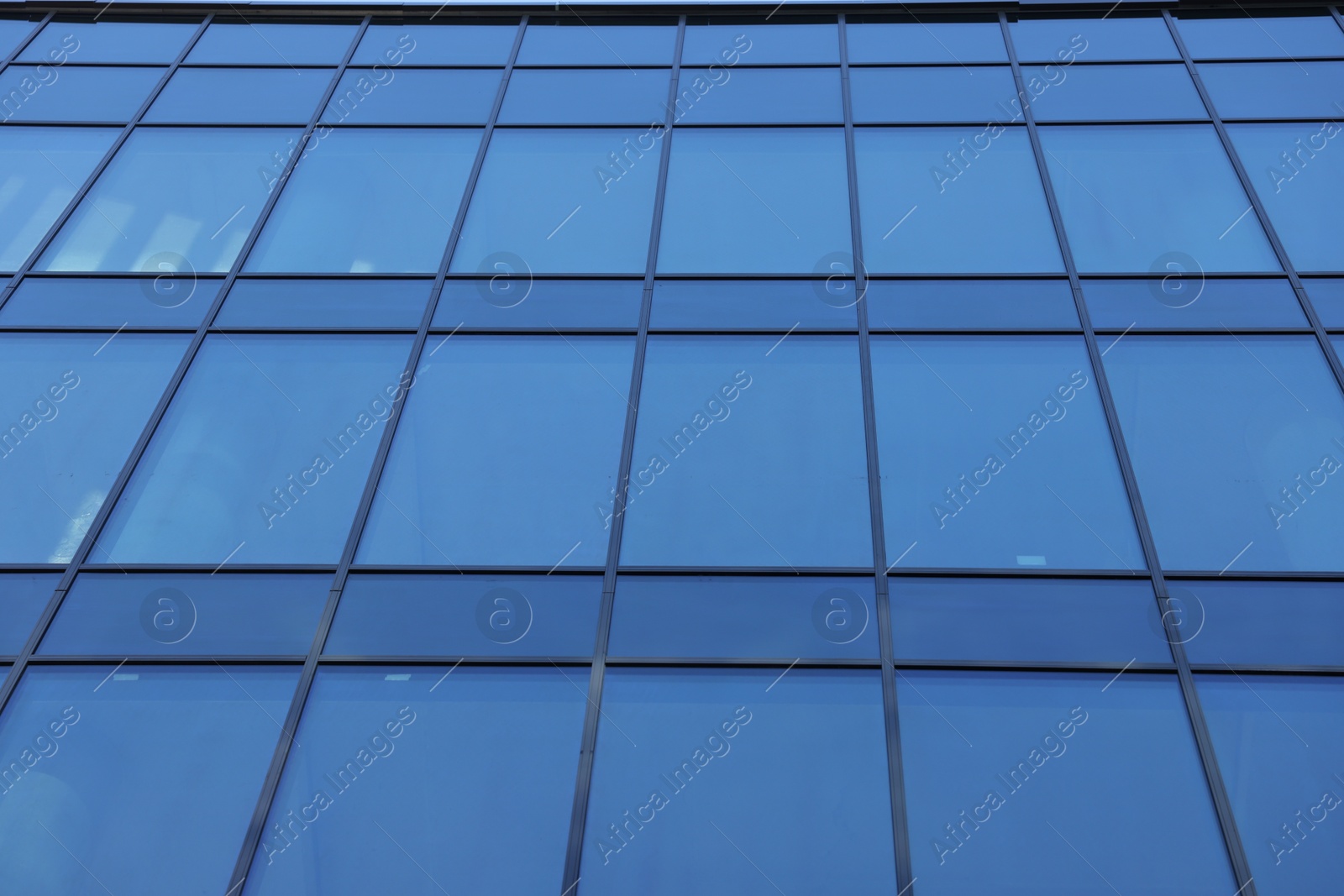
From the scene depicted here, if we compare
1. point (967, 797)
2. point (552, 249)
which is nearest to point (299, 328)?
point (552, 249)

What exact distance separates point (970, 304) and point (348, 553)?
6.58 metres

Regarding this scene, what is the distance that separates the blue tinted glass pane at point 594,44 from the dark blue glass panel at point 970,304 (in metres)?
5.33

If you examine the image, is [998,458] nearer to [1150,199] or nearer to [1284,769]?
[1284,769]

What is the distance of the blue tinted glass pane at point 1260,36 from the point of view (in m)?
15.3

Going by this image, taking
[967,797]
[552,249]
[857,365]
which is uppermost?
[552,249]

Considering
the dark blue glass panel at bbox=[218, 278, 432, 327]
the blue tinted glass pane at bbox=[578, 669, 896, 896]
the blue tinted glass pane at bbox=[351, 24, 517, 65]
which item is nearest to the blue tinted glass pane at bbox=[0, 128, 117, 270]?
the dark blue glass panel at bbox=[218, 278, 432, 327]

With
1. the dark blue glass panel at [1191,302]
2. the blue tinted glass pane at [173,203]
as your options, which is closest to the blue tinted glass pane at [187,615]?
the blue tinted glass pane at [173,203]

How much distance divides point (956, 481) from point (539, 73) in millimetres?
8322

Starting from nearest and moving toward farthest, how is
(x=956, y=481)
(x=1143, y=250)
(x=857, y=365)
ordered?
(x=956, y=481)
(x=857, y=365)
(x=1143, y=250)

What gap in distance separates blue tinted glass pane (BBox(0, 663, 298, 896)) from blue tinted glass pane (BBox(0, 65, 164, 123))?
28.0ft

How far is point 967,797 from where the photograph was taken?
28.5ft

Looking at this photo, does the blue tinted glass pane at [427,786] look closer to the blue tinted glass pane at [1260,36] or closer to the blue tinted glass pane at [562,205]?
the blue tinted glass pane at [562,205]

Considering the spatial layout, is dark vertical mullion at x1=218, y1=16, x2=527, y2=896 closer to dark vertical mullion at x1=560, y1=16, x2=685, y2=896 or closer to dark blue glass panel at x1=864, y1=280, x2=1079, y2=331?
dark vertical mullion at x1=560, y1=16, x2=685, y2=896

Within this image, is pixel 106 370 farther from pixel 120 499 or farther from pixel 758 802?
pixel 758 802
